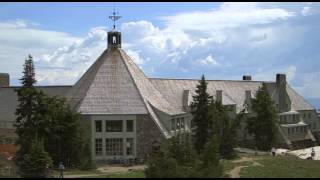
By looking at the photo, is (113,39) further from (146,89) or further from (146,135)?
(146,135)

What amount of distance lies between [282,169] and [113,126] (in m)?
19.5

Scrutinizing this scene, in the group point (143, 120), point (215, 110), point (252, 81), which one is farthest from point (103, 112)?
point (252, 81)

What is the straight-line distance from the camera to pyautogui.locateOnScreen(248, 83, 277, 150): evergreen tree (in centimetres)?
7662

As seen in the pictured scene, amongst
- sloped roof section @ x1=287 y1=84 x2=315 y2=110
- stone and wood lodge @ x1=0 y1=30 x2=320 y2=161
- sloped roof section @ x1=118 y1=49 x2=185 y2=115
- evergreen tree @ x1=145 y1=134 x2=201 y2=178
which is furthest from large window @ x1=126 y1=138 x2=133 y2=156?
sloped roof section @ x1=287 y1=84 x2=315 y2=110

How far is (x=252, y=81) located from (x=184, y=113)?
A: 107ft

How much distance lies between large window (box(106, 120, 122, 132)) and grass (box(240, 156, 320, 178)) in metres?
15.1

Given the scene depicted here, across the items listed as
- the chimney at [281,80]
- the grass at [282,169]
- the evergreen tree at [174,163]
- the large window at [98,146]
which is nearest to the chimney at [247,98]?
the chimney at [281,80]

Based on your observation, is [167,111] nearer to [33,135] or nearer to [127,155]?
[127,155]

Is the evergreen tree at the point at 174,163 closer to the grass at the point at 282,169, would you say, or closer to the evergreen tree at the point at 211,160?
the evergreen tree at the point at 211,160

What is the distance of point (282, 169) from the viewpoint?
163 feet

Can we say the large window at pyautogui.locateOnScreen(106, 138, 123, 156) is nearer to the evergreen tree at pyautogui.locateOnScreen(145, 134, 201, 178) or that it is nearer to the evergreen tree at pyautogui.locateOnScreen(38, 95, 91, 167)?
the evergreen tree at pyautogui.locateOnScreen(38, 95, 91, 167)

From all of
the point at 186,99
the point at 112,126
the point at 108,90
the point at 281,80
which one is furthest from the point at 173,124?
the point at 281,80

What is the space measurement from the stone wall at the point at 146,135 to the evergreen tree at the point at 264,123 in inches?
788

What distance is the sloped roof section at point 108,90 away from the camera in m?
61.9
